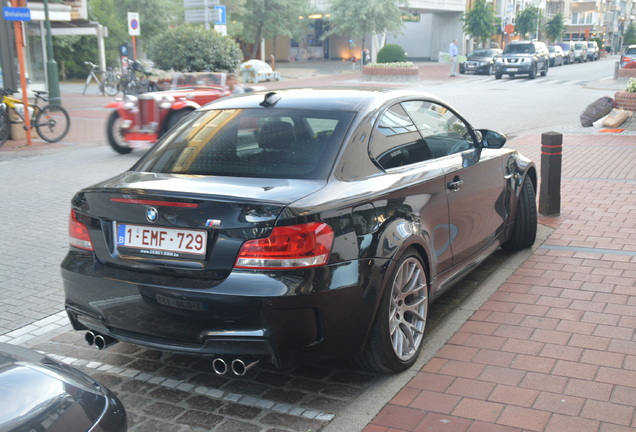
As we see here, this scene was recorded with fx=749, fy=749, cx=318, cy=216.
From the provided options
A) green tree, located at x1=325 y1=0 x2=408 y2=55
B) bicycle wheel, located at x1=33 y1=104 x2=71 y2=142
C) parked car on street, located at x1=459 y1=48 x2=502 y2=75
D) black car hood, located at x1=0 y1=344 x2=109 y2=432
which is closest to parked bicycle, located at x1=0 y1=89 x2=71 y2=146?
bicycle wheel, located at x1=33 y1=104 x2=71 y2=142

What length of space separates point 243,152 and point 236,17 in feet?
140

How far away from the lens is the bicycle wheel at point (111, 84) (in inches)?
1137

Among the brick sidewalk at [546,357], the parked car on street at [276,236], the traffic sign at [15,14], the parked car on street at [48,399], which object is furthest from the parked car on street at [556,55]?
the parked car on street at [48,399]

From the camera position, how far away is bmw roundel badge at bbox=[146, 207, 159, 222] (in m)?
3.51

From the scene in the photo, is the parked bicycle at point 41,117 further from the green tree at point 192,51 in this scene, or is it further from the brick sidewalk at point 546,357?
the brick sidewalk at point 546,357

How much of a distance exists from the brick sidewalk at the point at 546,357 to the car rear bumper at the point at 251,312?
0.49m

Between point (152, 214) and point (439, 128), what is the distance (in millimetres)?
2210

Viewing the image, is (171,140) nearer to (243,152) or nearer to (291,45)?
(243,152)

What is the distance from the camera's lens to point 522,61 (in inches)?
1459

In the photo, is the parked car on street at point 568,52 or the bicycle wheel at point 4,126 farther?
the parked car on street at point 568,52

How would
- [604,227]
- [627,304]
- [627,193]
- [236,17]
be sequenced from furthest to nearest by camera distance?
[236,17], [627,193], [604,227], [627,304]

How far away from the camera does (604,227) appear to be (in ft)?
23.7

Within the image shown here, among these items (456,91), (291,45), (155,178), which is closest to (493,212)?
(155,178)

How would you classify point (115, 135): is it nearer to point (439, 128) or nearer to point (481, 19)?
point (439, 128)
